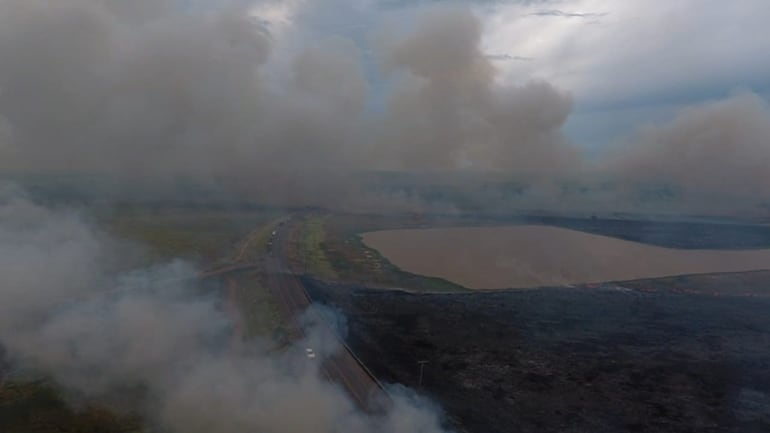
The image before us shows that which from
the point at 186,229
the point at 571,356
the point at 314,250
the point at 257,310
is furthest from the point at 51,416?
the point at 186,229

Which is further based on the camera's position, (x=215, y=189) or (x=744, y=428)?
(x=215, y=189)

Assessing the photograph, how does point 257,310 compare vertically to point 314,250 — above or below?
below

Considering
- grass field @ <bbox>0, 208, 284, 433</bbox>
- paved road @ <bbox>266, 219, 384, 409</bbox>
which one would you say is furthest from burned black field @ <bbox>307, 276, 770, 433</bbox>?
grass field @ <bbox>0, 208, 284, 433</bbox>

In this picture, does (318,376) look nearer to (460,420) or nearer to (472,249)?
(460,420)

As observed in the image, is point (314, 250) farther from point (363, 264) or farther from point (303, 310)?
point (303, 310)

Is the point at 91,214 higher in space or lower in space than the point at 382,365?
higher

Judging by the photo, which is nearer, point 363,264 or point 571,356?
point 571,356

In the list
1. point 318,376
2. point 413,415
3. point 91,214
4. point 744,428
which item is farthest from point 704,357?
point 91,214
